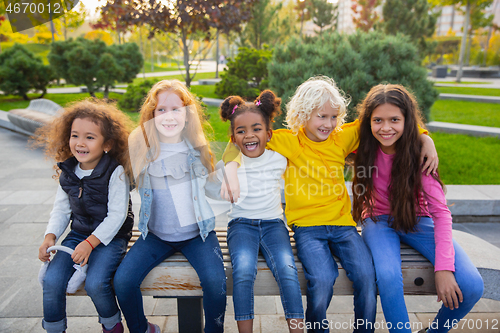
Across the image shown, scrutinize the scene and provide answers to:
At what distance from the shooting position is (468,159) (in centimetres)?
511

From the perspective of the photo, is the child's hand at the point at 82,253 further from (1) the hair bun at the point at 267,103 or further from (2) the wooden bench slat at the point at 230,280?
(1) the hair bun at the point at 267,103

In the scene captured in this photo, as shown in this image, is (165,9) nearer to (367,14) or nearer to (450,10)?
(367,14)

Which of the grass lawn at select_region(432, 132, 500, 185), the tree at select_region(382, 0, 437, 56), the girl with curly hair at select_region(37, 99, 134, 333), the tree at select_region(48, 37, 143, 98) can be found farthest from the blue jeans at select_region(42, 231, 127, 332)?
the tree at select_region(382, 0, 437, 56)

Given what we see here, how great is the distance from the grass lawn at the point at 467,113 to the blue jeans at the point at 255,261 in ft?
24.0

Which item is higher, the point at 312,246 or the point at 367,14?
the point at 367,14

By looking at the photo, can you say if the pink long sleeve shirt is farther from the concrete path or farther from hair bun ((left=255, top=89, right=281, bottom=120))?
the concrete path

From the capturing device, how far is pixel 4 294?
2.53 meters

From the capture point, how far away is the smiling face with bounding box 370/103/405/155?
2.05m

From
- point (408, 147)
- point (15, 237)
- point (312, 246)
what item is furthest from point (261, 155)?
point (15, 237)

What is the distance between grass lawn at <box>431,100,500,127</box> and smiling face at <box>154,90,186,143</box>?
745 cm

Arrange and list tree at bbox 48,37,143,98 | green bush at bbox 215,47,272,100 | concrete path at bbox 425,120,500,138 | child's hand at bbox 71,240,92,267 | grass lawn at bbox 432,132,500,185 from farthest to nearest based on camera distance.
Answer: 1. tree at bbox 48,37,143,98
2. green bush at bbox 215,47,272,100
3. concrete path at bbox 425,120,500,138
4. grass lawn at bbox 432,132,500,185
5. child's hand at bbox 71,240,92,267

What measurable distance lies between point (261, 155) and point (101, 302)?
118 centimetres

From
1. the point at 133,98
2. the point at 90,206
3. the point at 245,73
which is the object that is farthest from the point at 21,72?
the point at 90,206

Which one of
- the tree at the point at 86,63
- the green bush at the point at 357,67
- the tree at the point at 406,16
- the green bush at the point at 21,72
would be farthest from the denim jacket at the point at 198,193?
the tree at the point at 406,16
